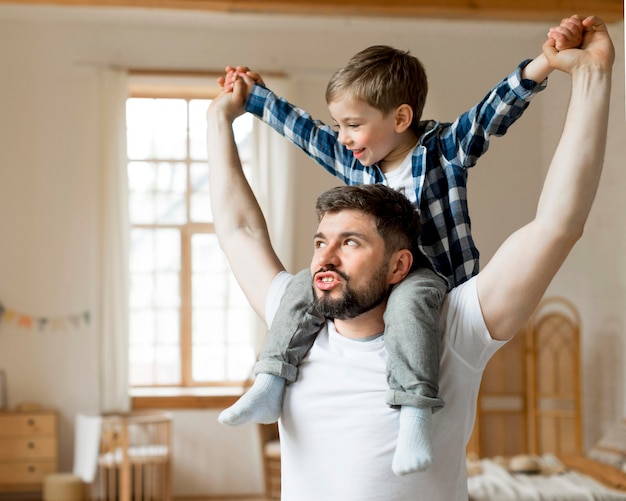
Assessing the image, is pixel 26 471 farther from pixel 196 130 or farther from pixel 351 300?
pixel 351 300

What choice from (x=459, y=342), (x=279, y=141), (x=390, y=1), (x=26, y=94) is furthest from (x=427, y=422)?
(x=26, y=94)

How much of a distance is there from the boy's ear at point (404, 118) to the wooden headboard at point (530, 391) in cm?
468

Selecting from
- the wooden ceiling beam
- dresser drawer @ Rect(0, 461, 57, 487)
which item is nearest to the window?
dresser drawer @ Rect(0, 461, 57, 487)

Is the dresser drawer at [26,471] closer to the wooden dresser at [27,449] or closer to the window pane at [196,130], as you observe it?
the wooden dresser at [27,449]

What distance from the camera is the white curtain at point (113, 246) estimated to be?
20.8 feet

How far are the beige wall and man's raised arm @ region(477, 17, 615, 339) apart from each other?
483 centimetres

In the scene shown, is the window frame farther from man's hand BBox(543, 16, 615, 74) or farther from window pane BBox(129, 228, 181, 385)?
man's hand BBox(543, 16, 615, 74)

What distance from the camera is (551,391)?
6.25 meters

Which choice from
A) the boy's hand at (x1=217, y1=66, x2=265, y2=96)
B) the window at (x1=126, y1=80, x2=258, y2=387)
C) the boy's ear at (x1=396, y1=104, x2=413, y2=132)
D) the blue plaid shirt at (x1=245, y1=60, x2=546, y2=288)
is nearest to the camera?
the blue plaid shirt at (x1=245, y1=60, x2=546, y2=288)

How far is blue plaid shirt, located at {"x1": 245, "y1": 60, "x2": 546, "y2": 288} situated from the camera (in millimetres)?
1643

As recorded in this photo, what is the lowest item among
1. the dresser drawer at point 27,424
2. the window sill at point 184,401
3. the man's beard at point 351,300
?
the dresser drawer at point 27,424

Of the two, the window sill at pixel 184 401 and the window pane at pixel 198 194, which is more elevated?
the window pane at pixel 198 194

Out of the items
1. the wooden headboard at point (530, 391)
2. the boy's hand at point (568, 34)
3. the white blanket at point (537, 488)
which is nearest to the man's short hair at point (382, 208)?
the boy's hand at point (568, 34)

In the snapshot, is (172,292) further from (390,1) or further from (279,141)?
(390,1)
